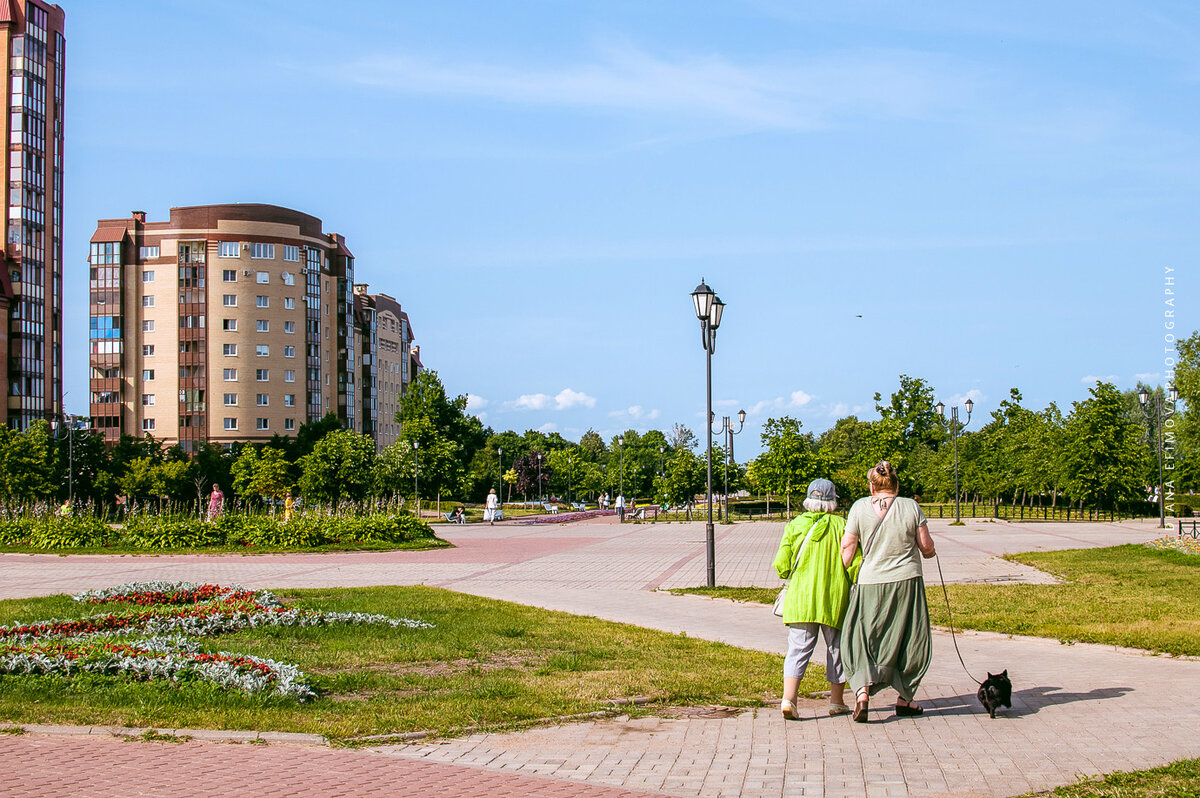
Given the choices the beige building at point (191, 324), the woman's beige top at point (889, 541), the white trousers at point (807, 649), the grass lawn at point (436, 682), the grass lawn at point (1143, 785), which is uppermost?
the beige building at point (191, 324)

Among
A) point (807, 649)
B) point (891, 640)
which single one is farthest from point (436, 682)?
point (891, 640)

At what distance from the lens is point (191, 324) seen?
8488 cm

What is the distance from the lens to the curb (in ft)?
21.2

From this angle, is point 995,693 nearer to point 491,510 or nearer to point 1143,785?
point 1143,785

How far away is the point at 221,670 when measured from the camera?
784cm

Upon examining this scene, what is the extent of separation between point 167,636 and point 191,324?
262ft

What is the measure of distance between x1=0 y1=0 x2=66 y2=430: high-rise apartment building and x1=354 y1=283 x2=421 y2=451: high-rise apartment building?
27928 millimetres

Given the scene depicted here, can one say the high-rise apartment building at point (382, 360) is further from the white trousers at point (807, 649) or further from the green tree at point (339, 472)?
the white trousers at point (807, 649)

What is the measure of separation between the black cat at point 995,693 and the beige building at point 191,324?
82.7m

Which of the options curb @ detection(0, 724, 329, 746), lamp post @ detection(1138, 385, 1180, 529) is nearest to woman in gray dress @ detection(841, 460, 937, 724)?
curb @ detection(0, 724, 329, 746)

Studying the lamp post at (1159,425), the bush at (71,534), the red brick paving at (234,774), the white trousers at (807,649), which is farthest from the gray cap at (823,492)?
the lamp post at (1159,425)

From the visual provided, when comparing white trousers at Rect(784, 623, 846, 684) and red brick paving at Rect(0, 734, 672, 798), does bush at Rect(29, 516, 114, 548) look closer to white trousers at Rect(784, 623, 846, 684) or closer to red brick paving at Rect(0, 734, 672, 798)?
red brick paving at Rect(0, 734, 672, 798)

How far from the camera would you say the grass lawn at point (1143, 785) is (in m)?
5.12

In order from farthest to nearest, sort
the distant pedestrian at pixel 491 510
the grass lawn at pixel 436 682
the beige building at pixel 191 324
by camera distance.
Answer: the beige building at pixel 191 324, the distant pedestrian at pixel 491 510, the grass lawn at pixel 436 682
